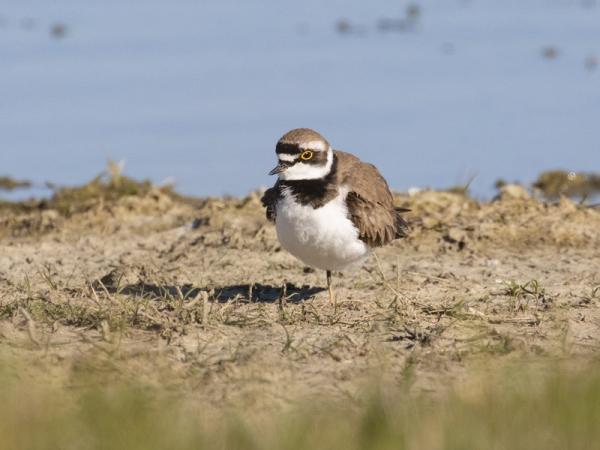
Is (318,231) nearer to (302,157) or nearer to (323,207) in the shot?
(323,207)

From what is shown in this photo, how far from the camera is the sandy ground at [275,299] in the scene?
254 inches

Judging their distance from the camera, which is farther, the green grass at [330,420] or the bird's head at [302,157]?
the bird's head at [302,157]

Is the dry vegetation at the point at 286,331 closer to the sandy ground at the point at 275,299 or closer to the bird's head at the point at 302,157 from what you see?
the sandy ground at the point at 275,299

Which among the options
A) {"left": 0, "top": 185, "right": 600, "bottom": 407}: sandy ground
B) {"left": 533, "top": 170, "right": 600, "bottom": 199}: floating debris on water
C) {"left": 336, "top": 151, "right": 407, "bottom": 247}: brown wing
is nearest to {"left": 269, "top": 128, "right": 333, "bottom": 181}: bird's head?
{"left": 336, "top": 151, "right": 407, "bottom": 247}: brown wing

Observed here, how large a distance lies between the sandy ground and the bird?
0.31 metres

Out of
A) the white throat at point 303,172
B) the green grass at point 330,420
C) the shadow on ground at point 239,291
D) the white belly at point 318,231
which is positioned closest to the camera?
the green grass at point 330,420

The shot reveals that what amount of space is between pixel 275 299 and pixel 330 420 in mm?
3033

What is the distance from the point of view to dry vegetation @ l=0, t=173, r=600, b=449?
16.9 feet

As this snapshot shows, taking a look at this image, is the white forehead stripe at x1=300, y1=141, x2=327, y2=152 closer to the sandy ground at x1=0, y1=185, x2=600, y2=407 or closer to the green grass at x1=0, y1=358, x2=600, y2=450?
the sandy ground at x1=0, y1=185, x2=600, y2=407

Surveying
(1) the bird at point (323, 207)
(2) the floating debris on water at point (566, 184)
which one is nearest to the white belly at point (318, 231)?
(1) the bird at point (323, 207)

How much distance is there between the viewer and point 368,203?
8.02 metres

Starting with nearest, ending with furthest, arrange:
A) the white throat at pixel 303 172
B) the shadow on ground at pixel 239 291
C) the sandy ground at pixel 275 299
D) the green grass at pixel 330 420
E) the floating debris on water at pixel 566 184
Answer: the green grass at pixel 330 420 → the sandy ground at pixel 275 299 → the white throat at pixel 303 172 → the shadow on ground at pixel 239 291 → the floating debris on water at pixel 566 184

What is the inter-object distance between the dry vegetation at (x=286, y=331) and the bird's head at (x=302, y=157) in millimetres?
833

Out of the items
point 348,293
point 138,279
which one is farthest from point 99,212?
point 348,293
